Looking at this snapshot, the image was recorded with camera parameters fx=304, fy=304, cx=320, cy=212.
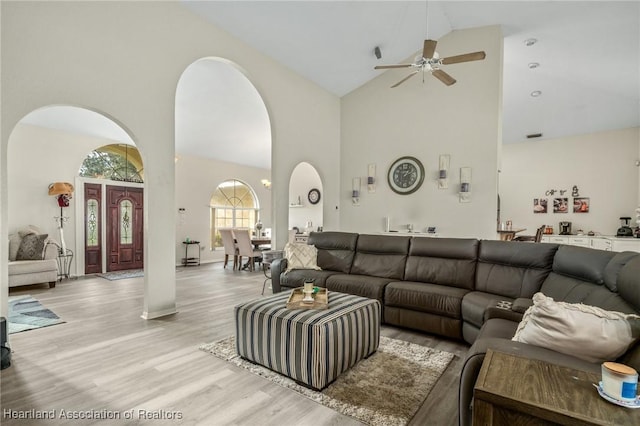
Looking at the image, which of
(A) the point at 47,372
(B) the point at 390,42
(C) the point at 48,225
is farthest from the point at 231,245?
(B) the point at 390,42

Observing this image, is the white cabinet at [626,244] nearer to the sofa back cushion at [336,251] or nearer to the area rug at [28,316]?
the sofa back cushion at [336,251]

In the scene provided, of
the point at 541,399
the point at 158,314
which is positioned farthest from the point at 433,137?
the point at 541,399

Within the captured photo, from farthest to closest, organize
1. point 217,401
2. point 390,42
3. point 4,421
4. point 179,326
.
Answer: point 390,42
point 179,326
point 217,401
point 4,421

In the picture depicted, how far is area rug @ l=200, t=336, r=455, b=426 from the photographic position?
74.4 inches

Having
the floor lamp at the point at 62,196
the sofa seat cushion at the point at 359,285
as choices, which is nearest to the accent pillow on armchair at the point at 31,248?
the floor lamp at the point at 62,196

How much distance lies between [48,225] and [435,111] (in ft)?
25.2

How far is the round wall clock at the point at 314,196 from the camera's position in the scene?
10.0 meters

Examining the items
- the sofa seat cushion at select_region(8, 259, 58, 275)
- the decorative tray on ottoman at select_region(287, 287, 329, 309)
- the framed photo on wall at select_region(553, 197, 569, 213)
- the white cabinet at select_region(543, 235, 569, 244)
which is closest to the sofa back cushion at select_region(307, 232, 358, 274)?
the decorative tray on ottoman at select_region(287, 287, 329, 309)

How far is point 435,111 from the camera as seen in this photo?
584 cm

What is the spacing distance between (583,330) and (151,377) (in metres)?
2.70

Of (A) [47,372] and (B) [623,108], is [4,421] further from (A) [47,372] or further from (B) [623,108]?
(B) [623,108]

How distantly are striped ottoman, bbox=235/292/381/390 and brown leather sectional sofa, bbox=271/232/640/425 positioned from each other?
752 millimetres

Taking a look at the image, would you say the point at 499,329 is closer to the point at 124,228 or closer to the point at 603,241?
the point at 603,241

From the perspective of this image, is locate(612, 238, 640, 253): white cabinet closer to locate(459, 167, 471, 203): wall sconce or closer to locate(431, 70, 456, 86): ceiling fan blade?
locate(459, 167, 471, 203): wall sconce
